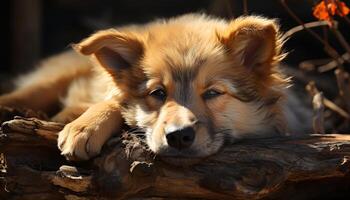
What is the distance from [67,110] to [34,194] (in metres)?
1.34

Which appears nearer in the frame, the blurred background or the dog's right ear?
the dog's right ear

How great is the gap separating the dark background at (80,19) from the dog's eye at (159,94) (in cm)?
306

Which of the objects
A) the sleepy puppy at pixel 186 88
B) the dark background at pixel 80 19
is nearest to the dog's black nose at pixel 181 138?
the sleepy puppy at pixel 186 88

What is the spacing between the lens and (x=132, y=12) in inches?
305

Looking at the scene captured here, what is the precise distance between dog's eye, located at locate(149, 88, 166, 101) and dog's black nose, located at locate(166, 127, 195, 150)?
497 millimetres

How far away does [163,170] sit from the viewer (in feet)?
11.5

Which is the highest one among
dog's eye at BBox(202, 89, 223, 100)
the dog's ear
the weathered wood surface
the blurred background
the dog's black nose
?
the blurred background

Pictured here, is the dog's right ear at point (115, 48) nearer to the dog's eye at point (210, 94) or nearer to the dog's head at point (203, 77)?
the dog's head at point (203, 77)

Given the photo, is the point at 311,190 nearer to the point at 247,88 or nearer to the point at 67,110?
the point at 247,88

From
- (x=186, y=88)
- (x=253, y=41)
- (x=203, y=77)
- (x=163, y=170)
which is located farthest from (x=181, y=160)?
(x=253, y=41)

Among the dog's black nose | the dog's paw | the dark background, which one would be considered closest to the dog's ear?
the dog's black nose

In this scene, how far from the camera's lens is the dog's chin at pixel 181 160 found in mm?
3434

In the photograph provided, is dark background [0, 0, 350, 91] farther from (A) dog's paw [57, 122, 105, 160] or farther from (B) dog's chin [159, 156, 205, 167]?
(B) dog's chin [159, 156, 205, 167]

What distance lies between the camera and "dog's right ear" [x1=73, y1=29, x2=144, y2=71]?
3.92m
